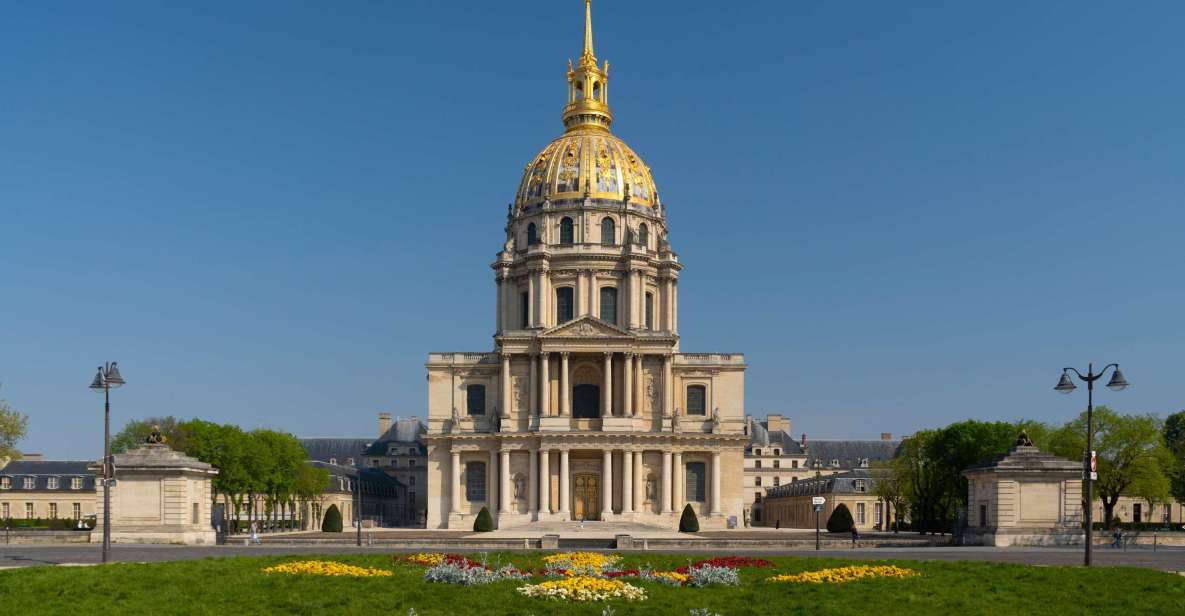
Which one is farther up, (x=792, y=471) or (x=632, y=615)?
(x=632, y=615)

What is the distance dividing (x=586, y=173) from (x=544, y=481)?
1122 inches

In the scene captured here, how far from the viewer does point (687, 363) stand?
99125mm

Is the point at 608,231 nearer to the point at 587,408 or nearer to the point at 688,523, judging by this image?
the point at 587,408

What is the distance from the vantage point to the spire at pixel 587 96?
111750mm

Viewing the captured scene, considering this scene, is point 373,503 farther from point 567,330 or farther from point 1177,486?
point 1177,486

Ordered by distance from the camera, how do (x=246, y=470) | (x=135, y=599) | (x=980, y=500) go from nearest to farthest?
1. (x=135, y=599)
2. (x=980, y=500)
3. (x=246, y=470)

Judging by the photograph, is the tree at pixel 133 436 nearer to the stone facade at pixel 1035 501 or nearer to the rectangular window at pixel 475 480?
the rectangular window at pixel 475 480

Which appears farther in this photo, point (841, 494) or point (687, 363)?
point (841, 494)

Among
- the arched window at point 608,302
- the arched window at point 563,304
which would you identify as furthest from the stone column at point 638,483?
the arched window at point 563,304

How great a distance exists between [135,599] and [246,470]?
215 ft

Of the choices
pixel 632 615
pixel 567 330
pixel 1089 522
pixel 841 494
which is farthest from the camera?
pixel 841 494

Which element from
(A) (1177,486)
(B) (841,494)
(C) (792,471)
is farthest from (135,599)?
(C) (792,471)

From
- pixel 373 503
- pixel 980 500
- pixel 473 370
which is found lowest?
pixel 373 503

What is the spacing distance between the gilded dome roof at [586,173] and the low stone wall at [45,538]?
56.5 metres
